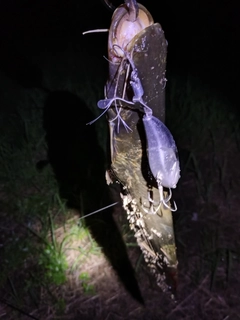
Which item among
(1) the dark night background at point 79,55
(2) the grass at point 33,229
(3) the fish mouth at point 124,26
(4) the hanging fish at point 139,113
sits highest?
(1) the dark night background at point 79,55

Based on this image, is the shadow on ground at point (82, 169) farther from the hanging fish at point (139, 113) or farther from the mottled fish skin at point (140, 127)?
the hanging fish at point (139, 113)

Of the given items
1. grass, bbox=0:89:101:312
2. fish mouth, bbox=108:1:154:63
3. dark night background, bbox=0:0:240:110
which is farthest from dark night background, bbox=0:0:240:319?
fish mouth, bbox=108:1:154:63

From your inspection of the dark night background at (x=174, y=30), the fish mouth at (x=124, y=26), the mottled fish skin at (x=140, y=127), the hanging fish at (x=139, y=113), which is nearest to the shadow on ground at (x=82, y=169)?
the dark night background at (x=174, y=30)

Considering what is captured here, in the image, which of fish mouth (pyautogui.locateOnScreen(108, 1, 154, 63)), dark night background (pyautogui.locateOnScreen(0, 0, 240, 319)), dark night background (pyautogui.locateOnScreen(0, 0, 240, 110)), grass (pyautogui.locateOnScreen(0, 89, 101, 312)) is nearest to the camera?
fish mouth (pyautogui.locateOnScreen(108, 1, 154, 63))

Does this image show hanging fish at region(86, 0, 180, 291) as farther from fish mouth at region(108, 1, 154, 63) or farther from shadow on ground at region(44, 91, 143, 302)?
shadow on ground at region(44, 91, 143, 302)

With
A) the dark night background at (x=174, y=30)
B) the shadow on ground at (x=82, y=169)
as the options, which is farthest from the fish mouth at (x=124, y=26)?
the dark night background at (x=174, y=30)

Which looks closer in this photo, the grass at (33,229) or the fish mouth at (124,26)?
the fish mouth at (124,26)

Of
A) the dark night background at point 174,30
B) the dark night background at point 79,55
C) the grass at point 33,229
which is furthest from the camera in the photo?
the dark night background at point 174,30

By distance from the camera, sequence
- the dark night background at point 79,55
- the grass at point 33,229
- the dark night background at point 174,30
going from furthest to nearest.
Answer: the dark night background at point 174,30
the dark night background at point 79,55
the grass at point 33,229

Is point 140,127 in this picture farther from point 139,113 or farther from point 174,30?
point 174,30

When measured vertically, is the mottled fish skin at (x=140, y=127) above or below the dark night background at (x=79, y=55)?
below
